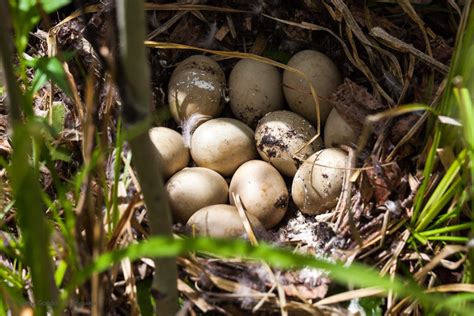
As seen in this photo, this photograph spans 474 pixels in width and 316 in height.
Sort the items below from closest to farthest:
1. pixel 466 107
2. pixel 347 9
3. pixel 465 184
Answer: pixel 466 107 < pixel 465 184 < pixel 347 9

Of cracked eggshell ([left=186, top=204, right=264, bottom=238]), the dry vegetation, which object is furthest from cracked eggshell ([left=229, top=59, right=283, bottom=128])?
cracked eggshell ([left=186, top=204, right=264, bottom=238])

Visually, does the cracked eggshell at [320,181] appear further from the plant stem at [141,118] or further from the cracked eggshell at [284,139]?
the plant stem at [141,118]

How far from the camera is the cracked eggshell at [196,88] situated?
188 centimetres

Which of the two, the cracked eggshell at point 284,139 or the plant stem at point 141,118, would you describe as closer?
the plant stem at point 141,118

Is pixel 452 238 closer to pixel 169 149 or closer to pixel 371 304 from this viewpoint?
pixel 371 304

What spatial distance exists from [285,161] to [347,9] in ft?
1.50

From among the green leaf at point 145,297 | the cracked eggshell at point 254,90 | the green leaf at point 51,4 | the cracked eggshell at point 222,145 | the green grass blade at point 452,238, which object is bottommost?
the green leaf at point 145,297

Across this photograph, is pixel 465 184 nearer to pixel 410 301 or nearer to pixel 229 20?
pixel 410 301

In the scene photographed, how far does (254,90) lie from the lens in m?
1.88

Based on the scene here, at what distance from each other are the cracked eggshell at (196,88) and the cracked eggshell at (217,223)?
39 cm

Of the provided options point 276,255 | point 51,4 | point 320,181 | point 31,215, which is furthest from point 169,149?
point 276,255

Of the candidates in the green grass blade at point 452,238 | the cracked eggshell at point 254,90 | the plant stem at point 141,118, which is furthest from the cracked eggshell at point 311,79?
the plant stem at point 141,118

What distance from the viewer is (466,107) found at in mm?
1322

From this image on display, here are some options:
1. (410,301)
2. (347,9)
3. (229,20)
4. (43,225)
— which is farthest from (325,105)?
(43,225)
